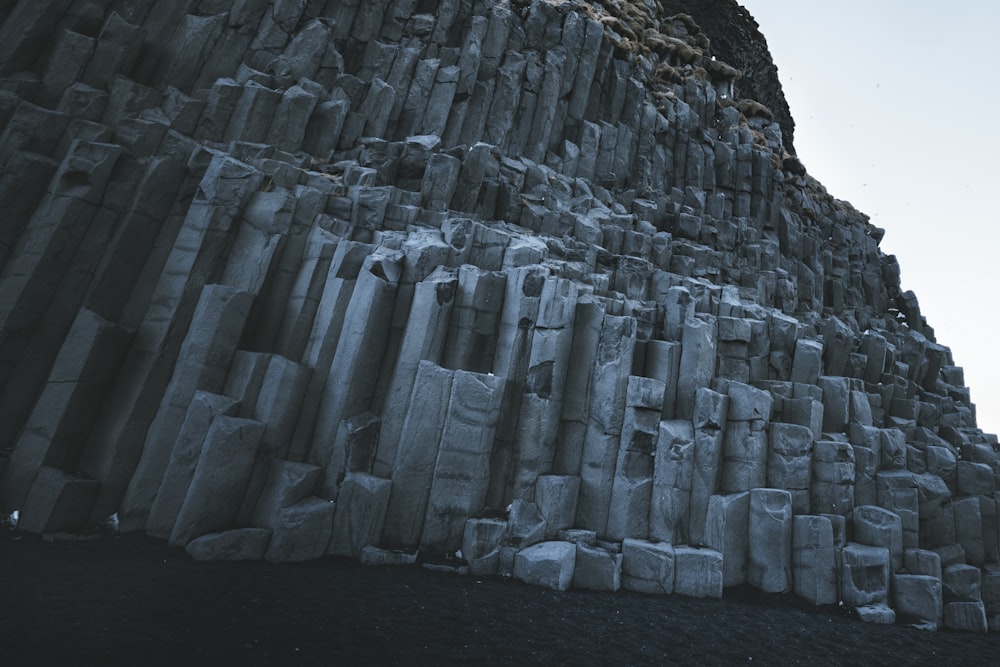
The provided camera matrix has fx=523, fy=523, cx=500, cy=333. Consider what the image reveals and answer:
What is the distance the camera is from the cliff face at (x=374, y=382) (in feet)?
29.3

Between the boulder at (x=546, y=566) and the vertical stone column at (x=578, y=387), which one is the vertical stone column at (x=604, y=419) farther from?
the boulder at (x=546, y=566)

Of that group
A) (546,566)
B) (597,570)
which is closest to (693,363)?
(597,570)

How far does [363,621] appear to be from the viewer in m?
6.65

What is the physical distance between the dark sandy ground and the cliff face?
1.99 feet

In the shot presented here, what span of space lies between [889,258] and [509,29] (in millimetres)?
27538

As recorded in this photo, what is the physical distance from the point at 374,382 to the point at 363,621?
178 inches

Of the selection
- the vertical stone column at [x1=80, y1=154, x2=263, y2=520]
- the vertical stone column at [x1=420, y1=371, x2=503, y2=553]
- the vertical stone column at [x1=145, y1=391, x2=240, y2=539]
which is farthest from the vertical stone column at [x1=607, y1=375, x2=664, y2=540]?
the vertical stone column at [x1=80, y1=154, x2=263, y2=520]

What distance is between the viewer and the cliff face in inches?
A: 352

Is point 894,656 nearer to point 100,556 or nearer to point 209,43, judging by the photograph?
point 100,556

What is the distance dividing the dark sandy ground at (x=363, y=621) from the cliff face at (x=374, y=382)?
0.61 metres

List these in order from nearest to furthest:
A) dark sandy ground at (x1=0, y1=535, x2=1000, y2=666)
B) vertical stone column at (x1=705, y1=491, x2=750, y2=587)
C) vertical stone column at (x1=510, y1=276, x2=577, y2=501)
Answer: dark sandy ground at (x1=0, y1=535, x2=1000, y2=666), vertical stone column at (x1=705, y1=491, x2=750, y2=587), vertical stone column at (x1=510, y1=276, x2=577, y2=501)

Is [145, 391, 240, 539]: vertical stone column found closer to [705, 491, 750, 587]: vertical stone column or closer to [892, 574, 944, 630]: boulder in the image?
[705, 491, 750, 587]: vertical stone column

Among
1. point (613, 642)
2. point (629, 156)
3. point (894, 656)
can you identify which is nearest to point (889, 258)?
point (629, 156)

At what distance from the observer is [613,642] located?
7121 millimetres
